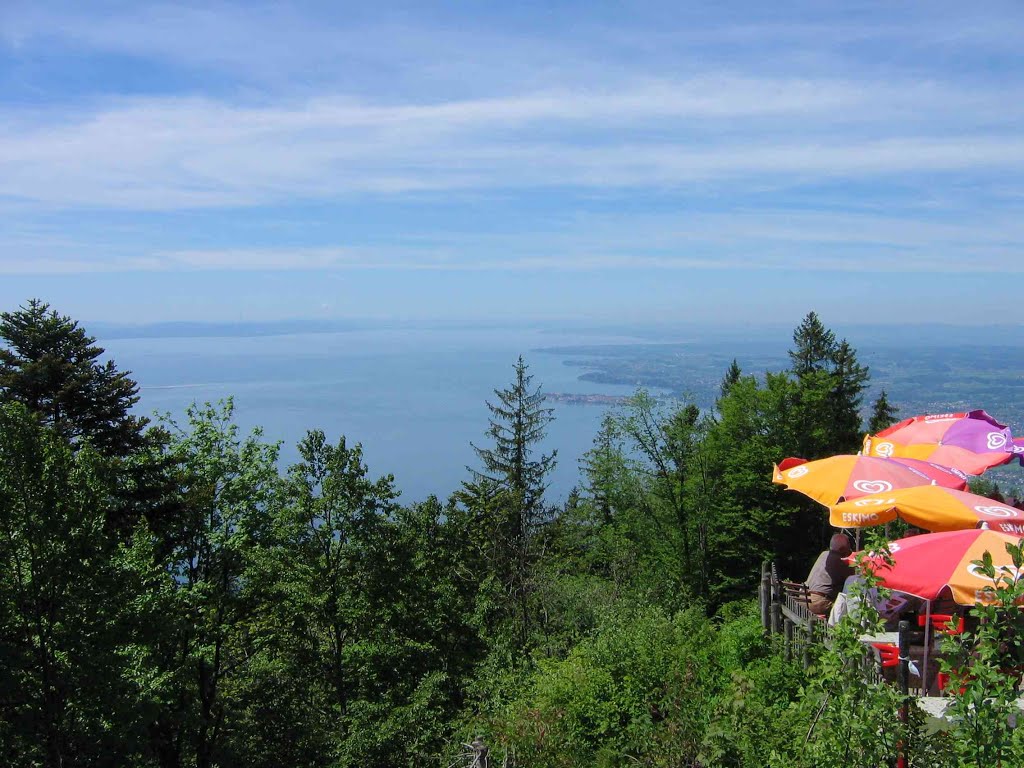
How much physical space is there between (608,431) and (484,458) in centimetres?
1102

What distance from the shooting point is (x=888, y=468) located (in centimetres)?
1030

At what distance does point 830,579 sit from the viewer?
9734mm

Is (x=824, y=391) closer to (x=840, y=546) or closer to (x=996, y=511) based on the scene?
(x=840, y=546)

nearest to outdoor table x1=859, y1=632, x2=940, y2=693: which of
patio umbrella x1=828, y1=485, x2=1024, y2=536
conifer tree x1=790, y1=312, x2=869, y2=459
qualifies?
patio umbrella x1=828, y1=485, x2=1024, y2=536

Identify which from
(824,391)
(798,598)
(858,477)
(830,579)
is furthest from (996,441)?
(824,391)

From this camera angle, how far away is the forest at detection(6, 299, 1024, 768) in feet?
28.6

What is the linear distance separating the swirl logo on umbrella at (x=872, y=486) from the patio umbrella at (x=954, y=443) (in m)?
3.75

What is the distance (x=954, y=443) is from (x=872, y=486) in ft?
15.9

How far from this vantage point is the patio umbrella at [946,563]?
721 centimetres

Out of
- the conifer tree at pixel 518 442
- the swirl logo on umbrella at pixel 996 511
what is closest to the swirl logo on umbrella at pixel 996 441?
the swirl logo on umbrella at pixel 996 511

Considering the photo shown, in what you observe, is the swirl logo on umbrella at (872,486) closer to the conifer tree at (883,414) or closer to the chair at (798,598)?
the chair at (798,598)

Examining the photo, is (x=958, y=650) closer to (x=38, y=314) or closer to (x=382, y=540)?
(x=382, y=540)

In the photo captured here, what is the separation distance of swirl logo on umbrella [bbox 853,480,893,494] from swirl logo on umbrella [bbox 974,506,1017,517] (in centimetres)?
107

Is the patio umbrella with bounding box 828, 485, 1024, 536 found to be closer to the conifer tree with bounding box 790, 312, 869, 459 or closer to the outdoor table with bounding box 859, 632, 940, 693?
the outdoor table with bounding box 859, 632, 940, 693
